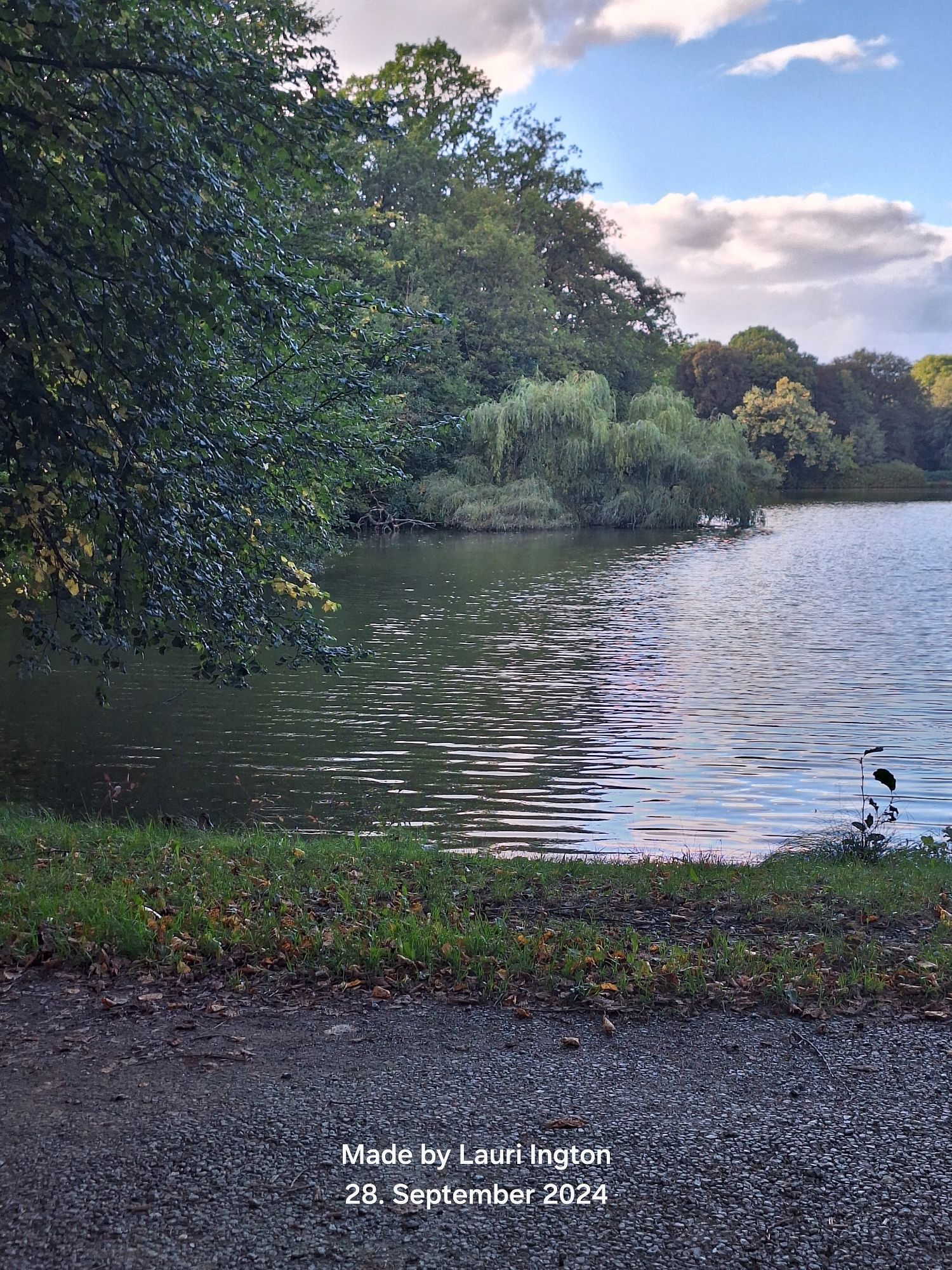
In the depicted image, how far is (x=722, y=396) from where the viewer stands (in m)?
90.3

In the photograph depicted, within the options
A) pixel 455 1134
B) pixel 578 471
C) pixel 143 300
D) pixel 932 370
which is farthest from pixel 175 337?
pixel 932 370

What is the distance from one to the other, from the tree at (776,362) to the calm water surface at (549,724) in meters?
68.8

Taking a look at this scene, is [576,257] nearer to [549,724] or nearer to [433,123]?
[433,123]

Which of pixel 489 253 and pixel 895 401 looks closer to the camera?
pixel 489 253

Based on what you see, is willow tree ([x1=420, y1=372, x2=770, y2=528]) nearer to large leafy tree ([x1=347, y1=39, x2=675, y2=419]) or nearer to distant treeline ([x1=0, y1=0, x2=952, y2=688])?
large leafy tree ([x1=347, y1=39, x2=675, y2=419])

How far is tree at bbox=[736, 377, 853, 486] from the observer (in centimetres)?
8419

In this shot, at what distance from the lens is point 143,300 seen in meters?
5.89

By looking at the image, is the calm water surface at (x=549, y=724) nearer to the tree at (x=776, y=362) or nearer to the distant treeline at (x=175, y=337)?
the distant treeline at (x=175, y=337)

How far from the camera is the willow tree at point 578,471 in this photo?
43500mm

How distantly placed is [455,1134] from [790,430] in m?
85.4

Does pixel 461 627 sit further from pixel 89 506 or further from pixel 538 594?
pixel 89 506

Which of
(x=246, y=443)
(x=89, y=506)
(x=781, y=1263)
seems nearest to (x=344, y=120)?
(x=246, y=443)

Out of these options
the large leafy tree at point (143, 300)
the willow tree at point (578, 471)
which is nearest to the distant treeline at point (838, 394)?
the willow tree at point (578, 471)

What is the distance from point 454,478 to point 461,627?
76.5ft
